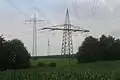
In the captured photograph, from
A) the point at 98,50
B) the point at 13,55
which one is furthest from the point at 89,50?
the point at 13,55

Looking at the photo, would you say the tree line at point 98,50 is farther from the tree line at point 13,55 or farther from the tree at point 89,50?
the tree line at point 13,55

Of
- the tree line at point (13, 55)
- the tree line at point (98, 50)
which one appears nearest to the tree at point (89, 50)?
the tree line at point (98, 50)

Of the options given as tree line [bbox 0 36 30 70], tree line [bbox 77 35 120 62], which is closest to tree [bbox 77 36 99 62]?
tree line [bbox 77 35 120 62]

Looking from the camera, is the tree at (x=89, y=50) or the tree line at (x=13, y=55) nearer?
the tree line at (x=13, y=55)

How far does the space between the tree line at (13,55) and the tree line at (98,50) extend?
15.5 m

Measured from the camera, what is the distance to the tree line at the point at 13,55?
6938cm

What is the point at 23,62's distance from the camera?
74812 mm

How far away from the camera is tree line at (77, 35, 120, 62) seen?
3398 inches

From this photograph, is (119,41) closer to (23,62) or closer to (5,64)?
(23,62)

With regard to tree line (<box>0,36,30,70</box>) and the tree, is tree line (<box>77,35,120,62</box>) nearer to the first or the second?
the tree

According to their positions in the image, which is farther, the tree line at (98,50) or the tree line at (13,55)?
the tree line at (98,50)

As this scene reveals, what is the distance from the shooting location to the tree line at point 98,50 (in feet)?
283

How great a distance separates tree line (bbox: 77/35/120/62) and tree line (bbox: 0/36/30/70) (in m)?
15.5

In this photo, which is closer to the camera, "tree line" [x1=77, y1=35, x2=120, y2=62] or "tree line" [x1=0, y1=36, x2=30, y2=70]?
"tree line" [x1=0, y1=36, x2=30, y2=70]
